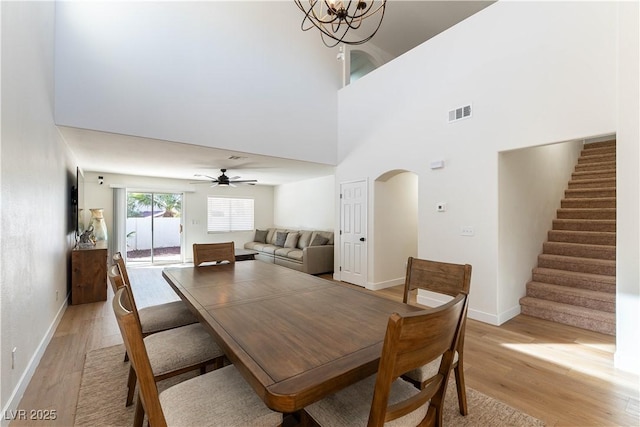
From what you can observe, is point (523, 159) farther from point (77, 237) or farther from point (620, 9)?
point (77, 237)

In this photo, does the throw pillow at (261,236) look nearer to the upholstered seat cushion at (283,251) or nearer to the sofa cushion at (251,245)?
the sofa cushion at (251,245)

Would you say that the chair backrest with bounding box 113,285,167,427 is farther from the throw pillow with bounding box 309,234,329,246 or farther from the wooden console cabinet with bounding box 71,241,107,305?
the throw pillow with bounding box 309,234,329,246

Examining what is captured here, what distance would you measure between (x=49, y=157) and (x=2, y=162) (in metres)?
1.51

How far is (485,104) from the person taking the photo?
332cm

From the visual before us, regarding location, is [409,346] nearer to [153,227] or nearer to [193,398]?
[193,398]

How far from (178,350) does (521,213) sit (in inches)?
156

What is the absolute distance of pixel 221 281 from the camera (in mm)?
2125

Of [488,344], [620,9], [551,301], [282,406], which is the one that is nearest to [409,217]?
[551,301]

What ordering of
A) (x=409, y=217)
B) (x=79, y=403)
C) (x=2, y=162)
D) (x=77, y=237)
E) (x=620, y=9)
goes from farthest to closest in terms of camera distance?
1. (x=409, y=217)
2. (x=77, y=237)
3. (x=620, y=9)
4. (x=79, y=403)
5. (x=2, y=162)

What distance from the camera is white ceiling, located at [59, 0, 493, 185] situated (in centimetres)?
383

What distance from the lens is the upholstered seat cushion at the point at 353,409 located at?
1.06 metres

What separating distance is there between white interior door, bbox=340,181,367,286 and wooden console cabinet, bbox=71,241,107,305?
12.4 feet

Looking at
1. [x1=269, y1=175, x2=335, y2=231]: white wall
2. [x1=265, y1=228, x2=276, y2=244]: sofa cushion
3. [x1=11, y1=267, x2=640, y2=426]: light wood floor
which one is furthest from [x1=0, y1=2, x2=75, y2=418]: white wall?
[x1=265, y1=228, x2=276, y2=244]: sofa cushion

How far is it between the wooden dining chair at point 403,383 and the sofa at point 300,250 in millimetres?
4586
